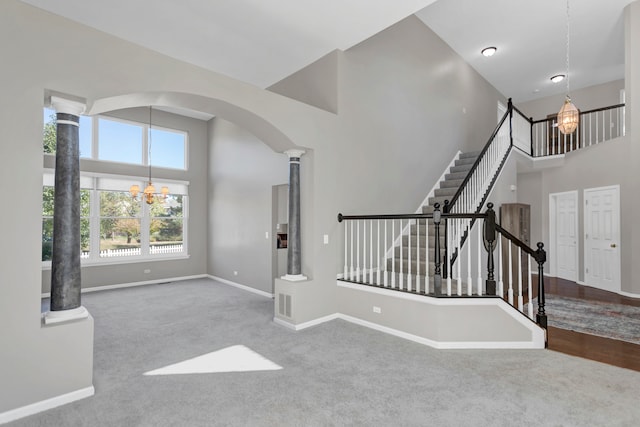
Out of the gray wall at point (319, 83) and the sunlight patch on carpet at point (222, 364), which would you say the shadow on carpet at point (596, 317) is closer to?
the sunlight patch on carpet at point (222, 364)

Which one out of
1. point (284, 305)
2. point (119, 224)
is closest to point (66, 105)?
point (284, 305)

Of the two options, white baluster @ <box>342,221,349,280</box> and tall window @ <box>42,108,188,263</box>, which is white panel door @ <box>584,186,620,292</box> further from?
tall window @ <box>42,108,188,263</box>

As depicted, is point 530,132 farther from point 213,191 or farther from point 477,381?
point 213,191

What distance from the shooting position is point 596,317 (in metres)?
4.59

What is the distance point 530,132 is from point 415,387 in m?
8.09

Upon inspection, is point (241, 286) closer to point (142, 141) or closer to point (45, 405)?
point (142, 141)

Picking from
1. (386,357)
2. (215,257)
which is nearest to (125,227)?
(215,257)

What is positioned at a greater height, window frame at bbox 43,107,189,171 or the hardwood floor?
window frame at bbox 43,107,189,171

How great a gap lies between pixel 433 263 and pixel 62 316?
4430mm

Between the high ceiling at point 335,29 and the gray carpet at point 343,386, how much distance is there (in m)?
3.96

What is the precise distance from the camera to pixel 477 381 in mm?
2783

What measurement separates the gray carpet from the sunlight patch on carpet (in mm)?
100

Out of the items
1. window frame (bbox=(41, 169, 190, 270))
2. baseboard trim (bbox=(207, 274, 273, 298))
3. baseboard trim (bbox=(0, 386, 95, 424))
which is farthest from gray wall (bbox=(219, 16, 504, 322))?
window frame (bbox=(41, 169, 190, 270))

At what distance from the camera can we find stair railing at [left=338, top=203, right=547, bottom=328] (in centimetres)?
359
